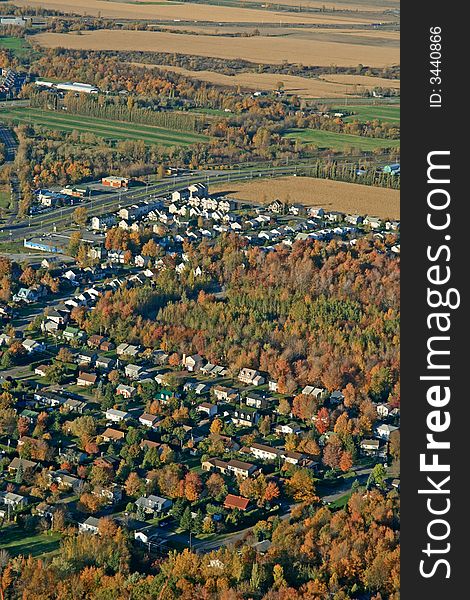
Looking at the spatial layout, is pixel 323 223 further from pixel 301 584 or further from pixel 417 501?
pixel 417 501

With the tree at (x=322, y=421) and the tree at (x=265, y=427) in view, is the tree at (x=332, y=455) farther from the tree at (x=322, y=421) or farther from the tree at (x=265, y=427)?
the tree at (x=265, y=427)

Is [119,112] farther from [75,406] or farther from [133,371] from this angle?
[75,406]

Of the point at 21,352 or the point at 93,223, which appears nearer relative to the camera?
the point at 21,352

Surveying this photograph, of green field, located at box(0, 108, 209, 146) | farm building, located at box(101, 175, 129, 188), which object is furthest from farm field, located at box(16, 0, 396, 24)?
farm building, located at box(101, 175, 129, 188)

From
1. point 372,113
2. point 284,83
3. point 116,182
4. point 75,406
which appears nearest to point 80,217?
point 116,182

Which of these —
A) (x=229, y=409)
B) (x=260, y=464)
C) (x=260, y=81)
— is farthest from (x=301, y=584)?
(x=260, y=81)

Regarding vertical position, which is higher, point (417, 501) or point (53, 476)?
point (417, 501)
